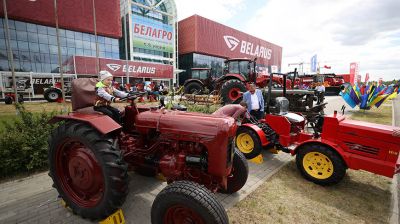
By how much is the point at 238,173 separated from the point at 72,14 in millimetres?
27793

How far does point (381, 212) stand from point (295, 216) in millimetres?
1146

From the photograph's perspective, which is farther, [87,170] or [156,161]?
[156,161]

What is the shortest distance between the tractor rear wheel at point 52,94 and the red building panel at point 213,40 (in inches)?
925

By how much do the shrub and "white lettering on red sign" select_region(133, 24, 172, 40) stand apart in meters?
27.5

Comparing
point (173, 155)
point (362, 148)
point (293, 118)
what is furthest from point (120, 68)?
point (362, 148)

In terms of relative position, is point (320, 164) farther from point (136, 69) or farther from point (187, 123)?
point (136, 69)

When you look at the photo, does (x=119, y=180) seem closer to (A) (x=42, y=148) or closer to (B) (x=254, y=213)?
(B) (x=254, y=213)

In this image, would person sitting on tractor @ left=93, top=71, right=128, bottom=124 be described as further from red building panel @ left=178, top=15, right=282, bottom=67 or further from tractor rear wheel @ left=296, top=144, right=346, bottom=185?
red building panel @ left=178, top=15, right=282, bottom=67

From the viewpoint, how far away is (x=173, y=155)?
2.37 meters

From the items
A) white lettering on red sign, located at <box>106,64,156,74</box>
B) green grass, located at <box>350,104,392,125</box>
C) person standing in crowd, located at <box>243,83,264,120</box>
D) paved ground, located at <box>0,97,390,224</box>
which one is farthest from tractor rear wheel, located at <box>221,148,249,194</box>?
white lettering on red sign, located at <box>106,64,156,74</box>

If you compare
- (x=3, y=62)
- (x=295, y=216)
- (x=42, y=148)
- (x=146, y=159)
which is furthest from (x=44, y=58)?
(x=295, y=216)

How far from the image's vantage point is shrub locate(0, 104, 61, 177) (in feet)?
10.7

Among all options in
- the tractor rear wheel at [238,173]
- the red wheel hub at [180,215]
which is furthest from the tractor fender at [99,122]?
the tractor rear wheel at [238,173]

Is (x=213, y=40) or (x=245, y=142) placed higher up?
(x=213, y=40)
